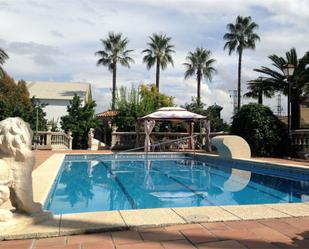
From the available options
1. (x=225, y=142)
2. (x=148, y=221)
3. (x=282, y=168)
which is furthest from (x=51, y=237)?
(x=225, y=142)

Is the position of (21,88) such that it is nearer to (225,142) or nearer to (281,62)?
(281,62)

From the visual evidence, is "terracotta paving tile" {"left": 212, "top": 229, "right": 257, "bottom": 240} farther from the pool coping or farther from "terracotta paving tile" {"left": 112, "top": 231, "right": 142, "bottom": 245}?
"terracotta paving tile" {"left": 112, "top": 231, "right": 142, "bottom": 245}

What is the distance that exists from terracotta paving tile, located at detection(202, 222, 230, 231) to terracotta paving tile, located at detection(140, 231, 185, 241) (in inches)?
17.7

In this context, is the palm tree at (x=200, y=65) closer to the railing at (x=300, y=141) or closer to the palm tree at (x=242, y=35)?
the palm tree at (x=242, y=35)

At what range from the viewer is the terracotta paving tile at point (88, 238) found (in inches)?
167

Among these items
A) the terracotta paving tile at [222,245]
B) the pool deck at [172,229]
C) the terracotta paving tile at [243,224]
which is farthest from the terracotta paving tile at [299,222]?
the terracotta paving tile at [222,245]

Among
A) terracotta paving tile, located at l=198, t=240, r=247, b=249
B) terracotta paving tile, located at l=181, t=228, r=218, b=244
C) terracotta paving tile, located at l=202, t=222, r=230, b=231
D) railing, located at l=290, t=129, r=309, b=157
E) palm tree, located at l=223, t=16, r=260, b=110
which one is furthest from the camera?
palm tree, located at l=223, t=16, r=260, b=110

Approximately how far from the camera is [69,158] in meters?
19.0

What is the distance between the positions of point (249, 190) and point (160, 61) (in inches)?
1344

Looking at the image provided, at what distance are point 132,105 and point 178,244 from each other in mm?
25415

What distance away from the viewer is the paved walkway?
4.04 metres

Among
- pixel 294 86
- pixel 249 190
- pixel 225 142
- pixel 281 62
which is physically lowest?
pixel 249 190

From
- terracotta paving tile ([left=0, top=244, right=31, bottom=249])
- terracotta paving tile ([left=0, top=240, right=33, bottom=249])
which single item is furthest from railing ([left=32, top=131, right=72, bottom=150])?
terracotta paving tile ([left=0, top=244, right=31, bottom=249])

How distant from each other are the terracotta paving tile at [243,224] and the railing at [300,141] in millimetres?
13919
